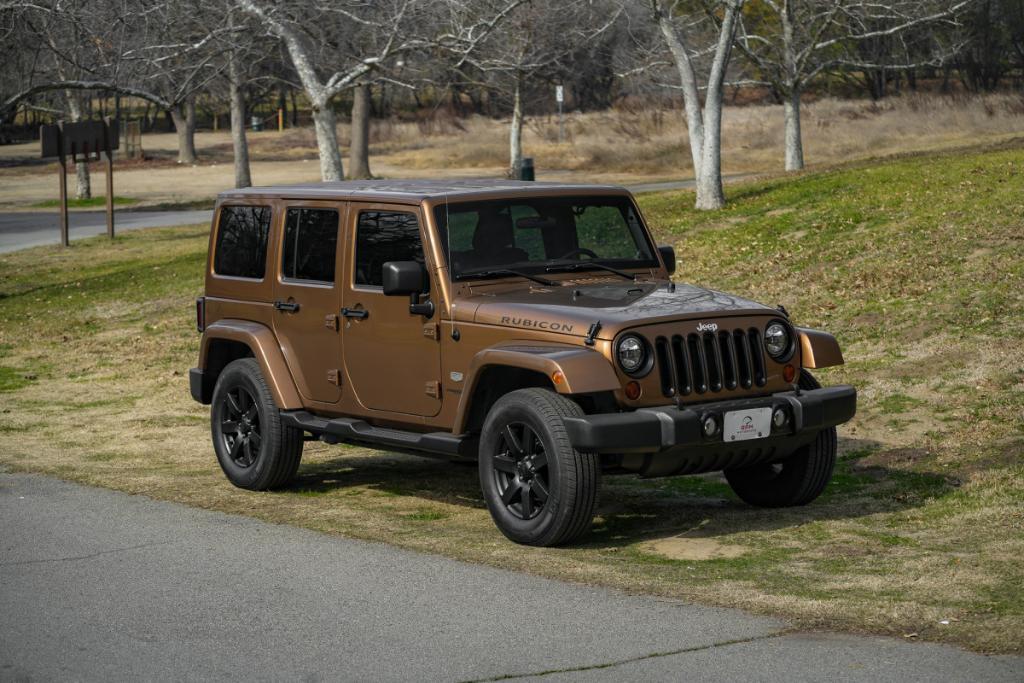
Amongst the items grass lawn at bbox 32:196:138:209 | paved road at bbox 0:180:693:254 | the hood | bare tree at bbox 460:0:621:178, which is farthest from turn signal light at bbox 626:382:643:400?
grass lawn at bbox 32:196:138:209

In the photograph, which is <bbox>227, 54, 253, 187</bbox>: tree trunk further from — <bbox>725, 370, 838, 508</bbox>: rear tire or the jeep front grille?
the jeep front grille

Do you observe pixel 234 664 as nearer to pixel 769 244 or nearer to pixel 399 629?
pixel 399 629

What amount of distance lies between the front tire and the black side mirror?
878 mm

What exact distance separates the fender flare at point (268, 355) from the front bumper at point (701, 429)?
8.62 feet

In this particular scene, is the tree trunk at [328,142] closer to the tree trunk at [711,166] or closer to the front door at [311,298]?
the tree trunk at [711,166]

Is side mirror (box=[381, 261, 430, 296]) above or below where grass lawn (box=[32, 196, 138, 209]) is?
above

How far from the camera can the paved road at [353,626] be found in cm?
578

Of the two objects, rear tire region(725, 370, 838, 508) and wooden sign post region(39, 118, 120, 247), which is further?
wooden sign post region(39, 118, 120, 247)

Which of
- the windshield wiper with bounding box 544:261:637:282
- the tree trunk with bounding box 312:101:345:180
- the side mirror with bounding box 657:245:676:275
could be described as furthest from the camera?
the tree trunk with bounding box 312:101:345:180

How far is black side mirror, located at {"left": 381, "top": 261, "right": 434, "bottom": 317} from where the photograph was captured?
8281 millimetres

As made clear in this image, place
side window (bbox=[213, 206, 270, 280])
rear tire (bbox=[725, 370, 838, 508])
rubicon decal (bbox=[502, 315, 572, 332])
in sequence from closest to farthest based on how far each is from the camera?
rubicon decal (bbox=[502, 315, 572, 332]) → rear tire (bbox=[725, 370, 838, 508]) → side window (bbox=[213, 206, 270, 280])

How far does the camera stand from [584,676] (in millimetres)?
5688

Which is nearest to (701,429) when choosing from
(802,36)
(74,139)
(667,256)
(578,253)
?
(578,253)

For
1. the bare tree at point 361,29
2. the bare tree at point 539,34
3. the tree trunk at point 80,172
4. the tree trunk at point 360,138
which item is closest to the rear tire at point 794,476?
the bare tree at point 361,29
